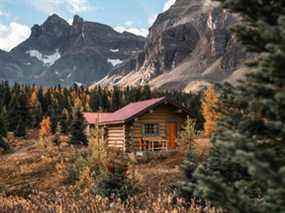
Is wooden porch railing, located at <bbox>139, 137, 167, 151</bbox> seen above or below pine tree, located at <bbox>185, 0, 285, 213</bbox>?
below

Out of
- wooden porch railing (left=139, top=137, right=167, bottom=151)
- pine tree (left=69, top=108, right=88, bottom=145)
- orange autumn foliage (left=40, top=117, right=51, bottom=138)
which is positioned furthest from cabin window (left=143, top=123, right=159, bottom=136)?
orange autumn foliage (left=40, top=117, right=51, bottom=138)

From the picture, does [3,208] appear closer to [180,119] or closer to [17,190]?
[17,190]

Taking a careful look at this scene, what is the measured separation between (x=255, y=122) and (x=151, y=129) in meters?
29.3

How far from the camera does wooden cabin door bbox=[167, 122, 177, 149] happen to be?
3416 centimetres

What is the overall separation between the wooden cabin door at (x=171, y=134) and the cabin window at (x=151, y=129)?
112cm

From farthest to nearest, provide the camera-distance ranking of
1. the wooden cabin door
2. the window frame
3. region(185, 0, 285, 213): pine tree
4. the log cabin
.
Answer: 1. the wooden cabin door
2. the window frame
3. the log cabin
4. region(185, 0, 285, 213): pine tree

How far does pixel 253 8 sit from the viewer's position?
4.29 meters

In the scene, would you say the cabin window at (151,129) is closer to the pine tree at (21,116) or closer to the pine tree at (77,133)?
the pine tree at (77,133)

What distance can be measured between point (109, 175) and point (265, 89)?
11.4 metres

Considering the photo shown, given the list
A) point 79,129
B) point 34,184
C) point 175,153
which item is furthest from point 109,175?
point 79,129

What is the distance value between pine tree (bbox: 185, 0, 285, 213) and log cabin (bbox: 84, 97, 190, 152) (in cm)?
A: 2747

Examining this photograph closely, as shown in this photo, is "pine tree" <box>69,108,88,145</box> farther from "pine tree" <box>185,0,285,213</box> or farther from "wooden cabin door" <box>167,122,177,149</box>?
"pine tree" <box>185,0,285,213</box>

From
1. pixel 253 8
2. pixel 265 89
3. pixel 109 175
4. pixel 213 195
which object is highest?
pixel 253 8

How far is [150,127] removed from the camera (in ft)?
110
